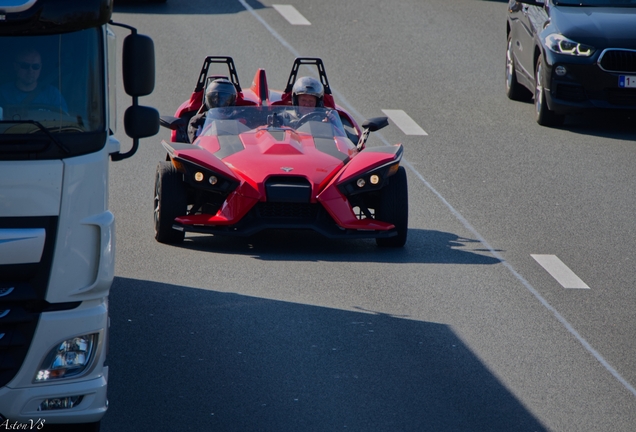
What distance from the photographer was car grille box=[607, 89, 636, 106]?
15406 millimetres

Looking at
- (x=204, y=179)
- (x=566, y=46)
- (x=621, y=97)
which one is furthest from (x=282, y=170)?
(x=621, y=97)

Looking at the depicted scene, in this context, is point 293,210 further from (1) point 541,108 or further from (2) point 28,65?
(1) point 541,108

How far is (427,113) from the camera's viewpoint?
56.2ft

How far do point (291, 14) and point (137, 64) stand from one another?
17129mm

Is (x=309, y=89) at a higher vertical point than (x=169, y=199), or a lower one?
higher

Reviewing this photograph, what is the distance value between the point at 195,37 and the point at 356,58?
3.02 meters

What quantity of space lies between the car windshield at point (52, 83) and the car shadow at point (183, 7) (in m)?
16.8

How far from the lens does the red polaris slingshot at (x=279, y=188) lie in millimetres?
10289

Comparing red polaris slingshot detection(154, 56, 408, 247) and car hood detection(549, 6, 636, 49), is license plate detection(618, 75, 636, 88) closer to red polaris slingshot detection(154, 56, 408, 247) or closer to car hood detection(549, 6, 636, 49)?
car hood detection(549, 6, 636, 49)

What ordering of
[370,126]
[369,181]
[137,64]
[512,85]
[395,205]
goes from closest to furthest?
[137,64] → [369,181] → [395,205] → [370,126] → [512,85]

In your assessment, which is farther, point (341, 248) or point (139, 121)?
point (341, 248)

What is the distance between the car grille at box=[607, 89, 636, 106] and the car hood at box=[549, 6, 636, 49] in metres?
0.61

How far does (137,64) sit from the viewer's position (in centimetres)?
631

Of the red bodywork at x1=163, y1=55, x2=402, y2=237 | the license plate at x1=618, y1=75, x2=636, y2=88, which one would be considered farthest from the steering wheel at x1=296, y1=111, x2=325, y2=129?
the license plate at x1=618, y1=75, x2=636, y2=88
